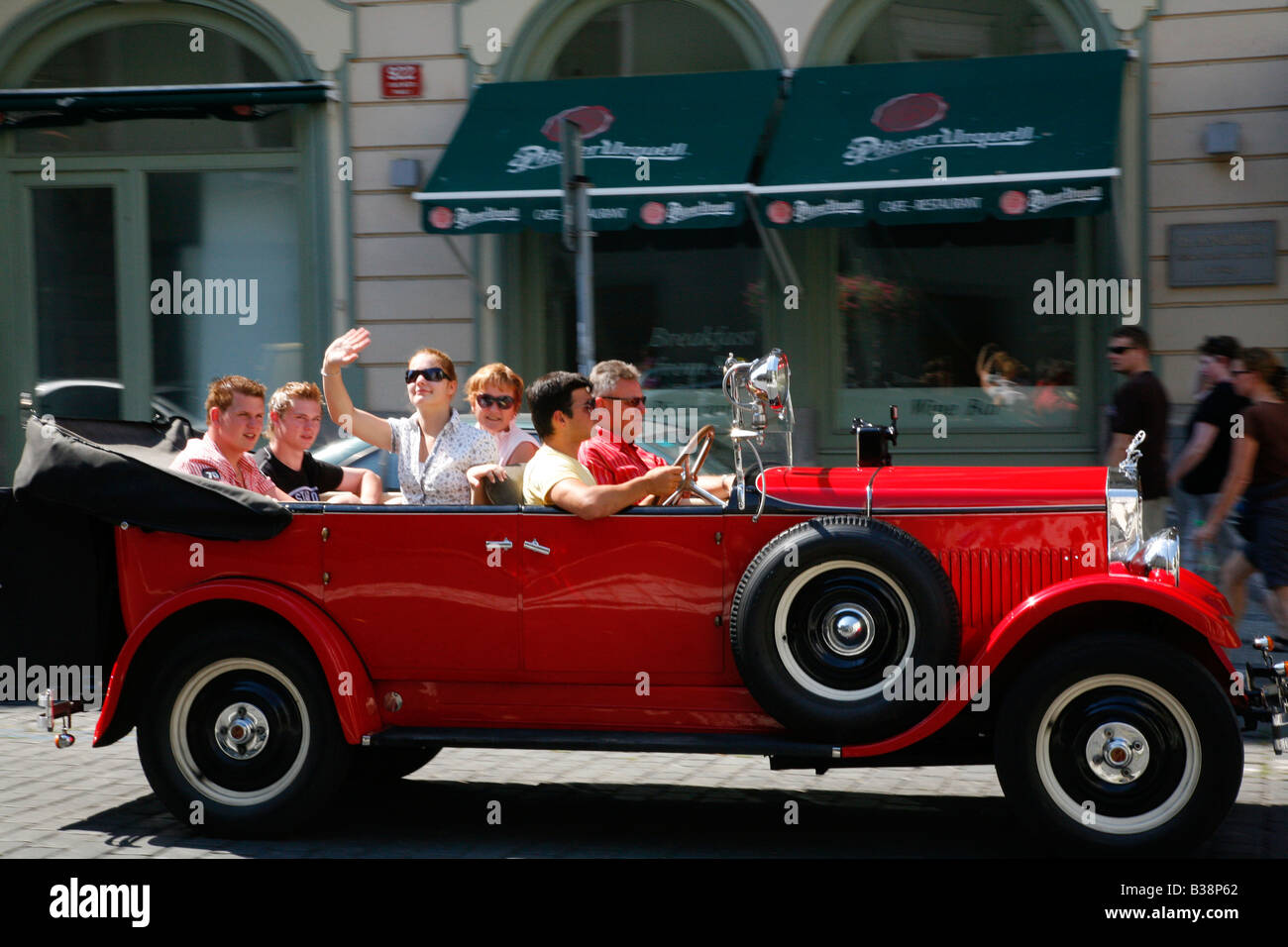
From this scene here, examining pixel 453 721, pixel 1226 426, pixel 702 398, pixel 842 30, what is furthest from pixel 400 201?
pixel 453 721

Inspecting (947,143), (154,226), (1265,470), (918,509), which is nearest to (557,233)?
(947,143)

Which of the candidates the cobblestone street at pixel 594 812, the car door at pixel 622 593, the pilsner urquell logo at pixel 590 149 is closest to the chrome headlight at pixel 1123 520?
the cobblestone street at pixel 594 812

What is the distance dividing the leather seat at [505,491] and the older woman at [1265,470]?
3.96 meters

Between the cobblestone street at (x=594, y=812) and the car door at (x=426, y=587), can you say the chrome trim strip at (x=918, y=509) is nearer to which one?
the car door at (x=426, y=587)

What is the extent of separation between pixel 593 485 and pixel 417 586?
0.69m

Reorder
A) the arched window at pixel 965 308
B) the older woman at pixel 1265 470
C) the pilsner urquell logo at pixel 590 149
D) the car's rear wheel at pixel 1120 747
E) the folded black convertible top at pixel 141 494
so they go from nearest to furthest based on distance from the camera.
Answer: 1. the car's rear wheel at pixel 1120 747
2. the folded black convertible top at pixel 141 494
3. the older woman at pixel 1265 470
4. the pilsner urquell logo at pixel 590 149
5. the arched window at pixel 965 308

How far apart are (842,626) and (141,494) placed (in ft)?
7.92

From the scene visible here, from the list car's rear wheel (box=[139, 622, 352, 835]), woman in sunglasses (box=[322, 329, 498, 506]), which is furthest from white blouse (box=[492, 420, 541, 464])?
car's rear wheel (box=[139, 622, 352, 835])

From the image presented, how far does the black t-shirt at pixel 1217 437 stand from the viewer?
7613 millimetres

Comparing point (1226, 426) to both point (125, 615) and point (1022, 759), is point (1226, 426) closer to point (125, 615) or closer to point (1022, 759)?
point (1022, 759)

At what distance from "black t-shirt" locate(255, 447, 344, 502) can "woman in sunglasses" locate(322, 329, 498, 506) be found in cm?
34

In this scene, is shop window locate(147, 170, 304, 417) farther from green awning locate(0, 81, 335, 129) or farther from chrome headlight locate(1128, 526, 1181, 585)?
chrome headlight locate(1128, 526, 1181, 585)

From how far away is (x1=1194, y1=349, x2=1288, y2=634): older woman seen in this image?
7000 millimetres
